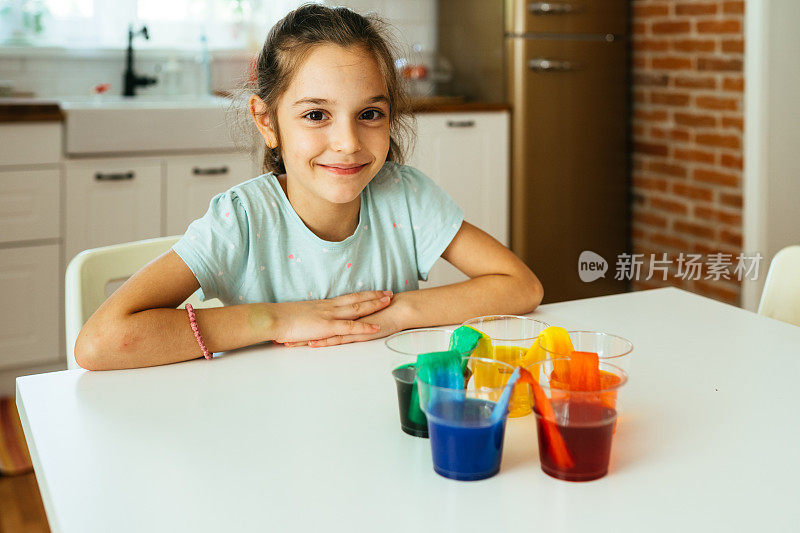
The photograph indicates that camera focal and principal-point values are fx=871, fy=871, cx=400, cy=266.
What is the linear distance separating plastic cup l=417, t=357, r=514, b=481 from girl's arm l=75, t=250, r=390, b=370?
0.41 m

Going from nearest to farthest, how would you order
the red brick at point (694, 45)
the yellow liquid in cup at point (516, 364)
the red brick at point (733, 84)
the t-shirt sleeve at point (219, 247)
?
the yellow liquid in cup at point (516, 364) → the t-shirt sleeve at point (219, 247) → the red brick at point (733, 84) → the red brick at point (694, 45)

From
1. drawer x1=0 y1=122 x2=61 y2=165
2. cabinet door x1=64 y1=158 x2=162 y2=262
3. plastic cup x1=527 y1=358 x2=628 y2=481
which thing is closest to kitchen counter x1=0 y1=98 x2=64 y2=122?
drawer x1=0 y1=122 x2=61 y2=165

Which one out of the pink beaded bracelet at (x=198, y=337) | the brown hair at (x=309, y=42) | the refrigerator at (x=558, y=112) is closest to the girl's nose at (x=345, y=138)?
the brown hair at (x=309, y=42)

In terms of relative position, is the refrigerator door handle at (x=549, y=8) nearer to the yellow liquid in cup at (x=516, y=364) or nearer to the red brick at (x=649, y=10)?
the red brick at (x=649, y=10)

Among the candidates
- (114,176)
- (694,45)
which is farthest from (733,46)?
(114,176)

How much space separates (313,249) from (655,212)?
8.12 feet

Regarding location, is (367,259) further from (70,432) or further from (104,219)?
(104,219)

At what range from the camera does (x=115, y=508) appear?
69 centimetres

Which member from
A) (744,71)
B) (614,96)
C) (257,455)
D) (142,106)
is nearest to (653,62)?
(614,96)

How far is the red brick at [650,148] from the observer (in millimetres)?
3434

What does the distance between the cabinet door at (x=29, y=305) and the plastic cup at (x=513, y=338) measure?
2.19m

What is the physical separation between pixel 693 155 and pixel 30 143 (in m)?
2.33

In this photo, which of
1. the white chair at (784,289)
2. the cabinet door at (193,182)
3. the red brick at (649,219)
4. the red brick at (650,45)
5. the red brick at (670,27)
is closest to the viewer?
the white chair at (784,289)

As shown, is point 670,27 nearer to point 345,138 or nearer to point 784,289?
point 784,289
